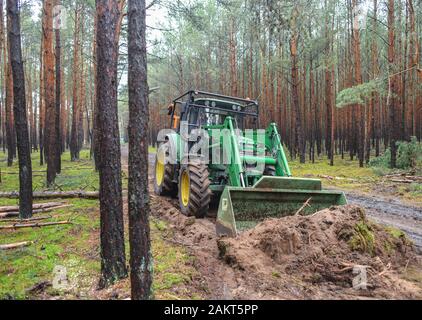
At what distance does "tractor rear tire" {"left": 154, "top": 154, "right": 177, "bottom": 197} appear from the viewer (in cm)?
880

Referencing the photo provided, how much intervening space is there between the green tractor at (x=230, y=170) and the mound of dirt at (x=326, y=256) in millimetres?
662

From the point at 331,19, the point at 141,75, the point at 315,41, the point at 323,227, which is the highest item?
the point at 331,19

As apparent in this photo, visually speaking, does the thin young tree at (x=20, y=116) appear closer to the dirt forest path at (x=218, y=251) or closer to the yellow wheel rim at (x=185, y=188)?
the dirt forest path at (x=218, y=251)

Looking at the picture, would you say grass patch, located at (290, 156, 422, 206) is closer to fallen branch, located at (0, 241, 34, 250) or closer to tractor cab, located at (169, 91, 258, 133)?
tractor cab, located at (169, 91, 258, 133)

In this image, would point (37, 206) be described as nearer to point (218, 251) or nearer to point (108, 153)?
point (108, 153)

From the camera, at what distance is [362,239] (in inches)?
172

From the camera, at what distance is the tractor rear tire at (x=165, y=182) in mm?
8797

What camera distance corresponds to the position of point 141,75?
327 cm

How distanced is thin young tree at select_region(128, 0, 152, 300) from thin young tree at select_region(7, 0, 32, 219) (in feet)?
15.0

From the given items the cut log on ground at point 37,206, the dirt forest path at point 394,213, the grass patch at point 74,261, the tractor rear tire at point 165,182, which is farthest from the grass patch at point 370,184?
the cut log on ground at point 37,206
